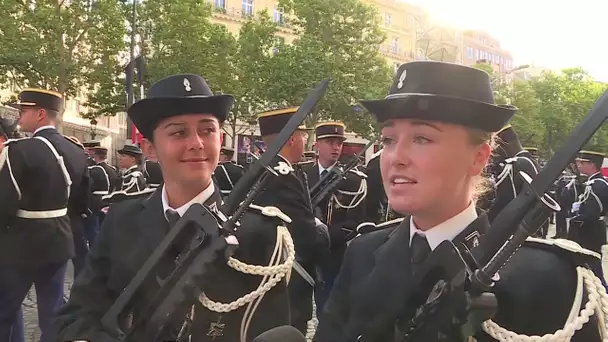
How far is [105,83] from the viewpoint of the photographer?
27.3m

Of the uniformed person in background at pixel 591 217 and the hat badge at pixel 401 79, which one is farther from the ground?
the hat badge at pixel 401 79

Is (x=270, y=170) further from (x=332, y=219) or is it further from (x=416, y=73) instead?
(x=332, y=219)

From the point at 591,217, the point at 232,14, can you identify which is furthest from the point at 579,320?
the point at 232,14

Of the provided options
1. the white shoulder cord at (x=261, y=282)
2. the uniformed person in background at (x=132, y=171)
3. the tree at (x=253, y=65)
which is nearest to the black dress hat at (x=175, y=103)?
the white shoulder cord at (x=261, y=282)

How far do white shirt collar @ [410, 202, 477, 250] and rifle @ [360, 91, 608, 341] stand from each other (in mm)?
196

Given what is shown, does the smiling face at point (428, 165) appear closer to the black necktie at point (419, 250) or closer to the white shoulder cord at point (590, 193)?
the black necktie at point (419, 250)

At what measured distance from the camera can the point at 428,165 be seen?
1852mm

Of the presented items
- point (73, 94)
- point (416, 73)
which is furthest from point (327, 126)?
point (73, 94)

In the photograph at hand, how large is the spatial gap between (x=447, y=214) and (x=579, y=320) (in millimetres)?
498

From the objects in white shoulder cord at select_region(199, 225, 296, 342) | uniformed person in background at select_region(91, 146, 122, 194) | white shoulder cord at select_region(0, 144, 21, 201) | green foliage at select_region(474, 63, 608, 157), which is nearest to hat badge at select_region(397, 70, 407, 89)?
white shoulder cord at select_region(199, 225, 296, 342)

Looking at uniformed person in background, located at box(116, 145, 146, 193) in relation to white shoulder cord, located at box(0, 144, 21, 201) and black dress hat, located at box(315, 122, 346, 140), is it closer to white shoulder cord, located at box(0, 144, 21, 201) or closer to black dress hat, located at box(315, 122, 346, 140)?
black dress hat, located at box(315, 122, 346, 140)

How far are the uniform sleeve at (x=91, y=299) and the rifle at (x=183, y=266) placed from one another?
13cm

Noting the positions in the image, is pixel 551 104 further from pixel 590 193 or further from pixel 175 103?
pixel 175 103

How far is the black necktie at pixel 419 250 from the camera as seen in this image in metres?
1.96
